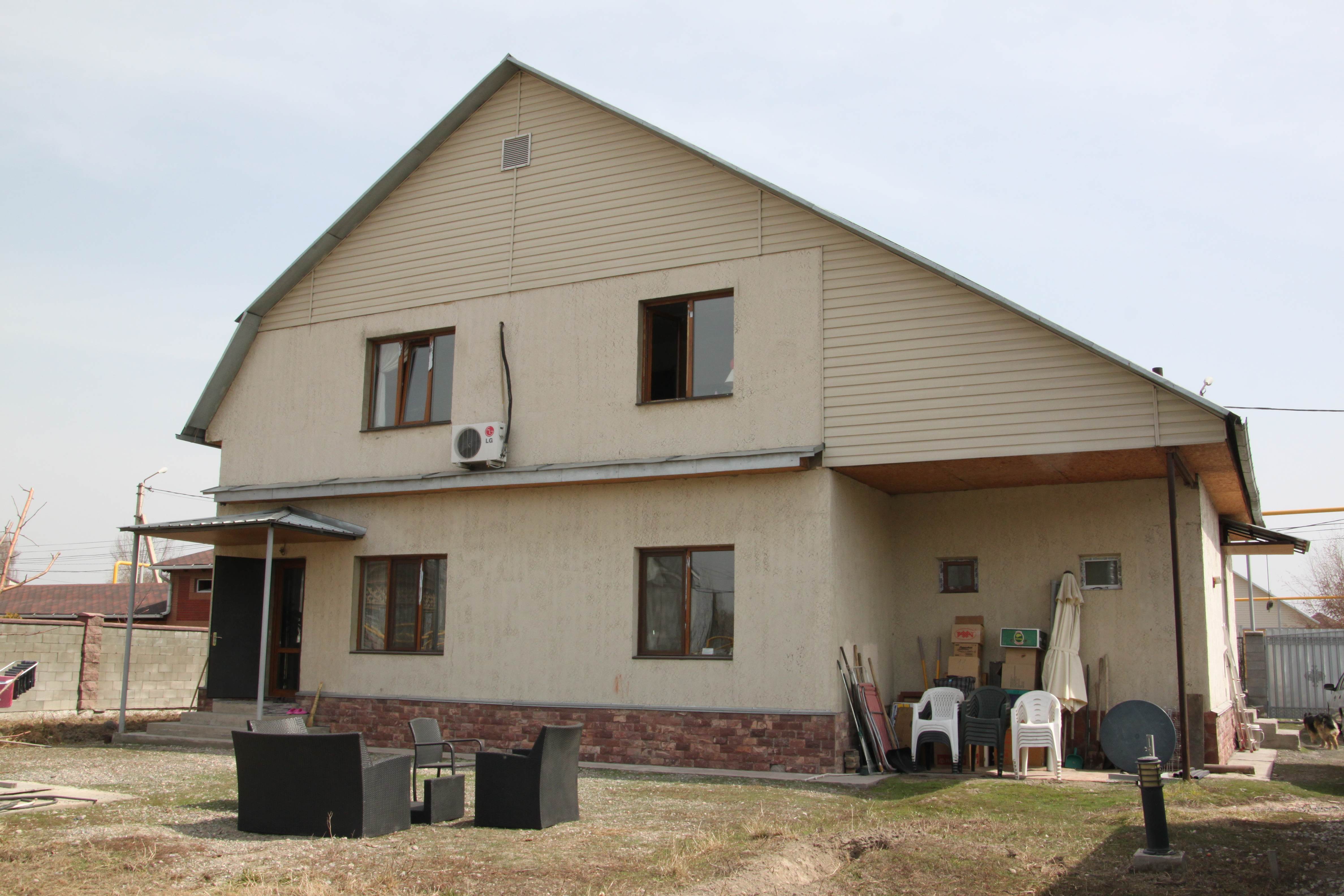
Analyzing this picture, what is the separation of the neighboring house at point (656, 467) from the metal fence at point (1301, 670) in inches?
274

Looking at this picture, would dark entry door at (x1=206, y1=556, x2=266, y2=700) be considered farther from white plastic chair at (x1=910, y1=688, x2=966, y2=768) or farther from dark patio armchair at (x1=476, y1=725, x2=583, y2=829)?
white plastic chair at (x1=910, y1=688, x2=966, y2=768)

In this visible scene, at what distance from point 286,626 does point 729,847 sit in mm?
10086

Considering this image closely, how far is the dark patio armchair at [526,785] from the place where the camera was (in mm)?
8102

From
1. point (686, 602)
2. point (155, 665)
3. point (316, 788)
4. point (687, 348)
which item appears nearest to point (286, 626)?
point (686, 602)

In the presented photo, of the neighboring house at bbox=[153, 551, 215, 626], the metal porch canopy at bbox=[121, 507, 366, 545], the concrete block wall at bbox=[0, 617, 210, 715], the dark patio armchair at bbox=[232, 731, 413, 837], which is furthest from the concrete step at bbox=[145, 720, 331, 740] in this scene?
the neighboring house at bbox=[153, 551, 215, 626]

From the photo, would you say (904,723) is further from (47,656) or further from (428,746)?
(47,656)

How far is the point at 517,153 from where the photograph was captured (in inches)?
579

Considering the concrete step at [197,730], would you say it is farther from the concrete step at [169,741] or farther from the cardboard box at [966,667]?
the cardboard box at [966,667]

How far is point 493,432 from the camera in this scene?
13.8 m

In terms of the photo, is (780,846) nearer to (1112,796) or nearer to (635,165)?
(1112,796)

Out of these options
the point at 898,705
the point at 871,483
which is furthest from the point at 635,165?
the point at 898,705

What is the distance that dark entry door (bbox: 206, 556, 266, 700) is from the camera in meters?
15.2

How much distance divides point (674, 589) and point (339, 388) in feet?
19.0

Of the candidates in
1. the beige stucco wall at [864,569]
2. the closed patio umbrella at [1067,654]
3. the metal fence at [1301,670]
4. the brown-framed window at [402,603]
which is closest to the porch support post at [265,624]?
the brown-framed window at [402,603]
